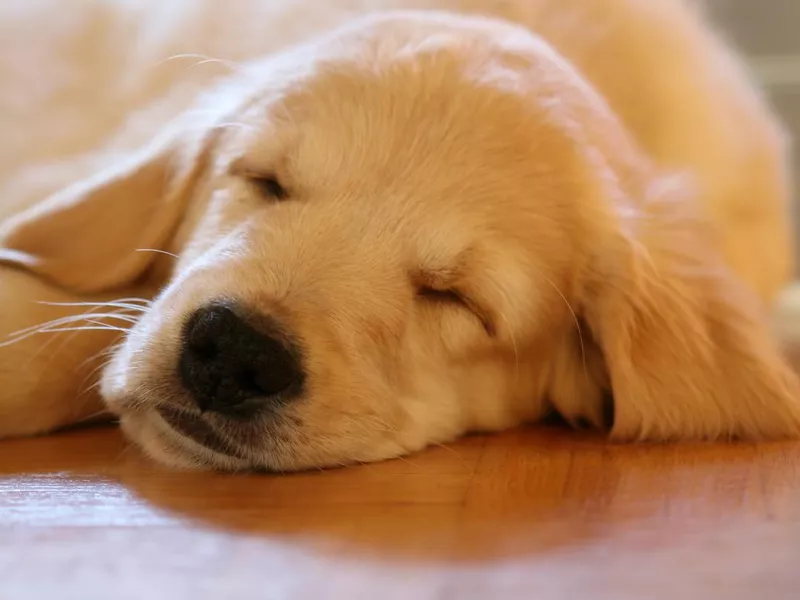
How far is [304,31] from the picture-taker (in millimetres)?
2586

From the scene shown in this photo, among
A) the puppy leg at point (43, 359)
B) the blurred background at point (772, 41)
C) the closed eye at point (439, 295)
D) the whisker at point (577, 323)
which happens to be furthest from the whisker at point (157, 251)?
the blurred background at point (772, 41)

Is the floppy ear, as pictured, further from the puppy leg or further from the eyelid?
the eyelid

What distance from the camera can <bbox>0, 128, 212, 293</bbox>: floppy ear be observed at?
1.99 meters

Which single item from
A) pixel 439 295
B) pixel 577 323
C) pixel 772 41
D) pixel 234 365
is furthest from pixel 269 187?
pixel 772 41

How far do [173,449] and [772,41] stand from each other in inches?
136

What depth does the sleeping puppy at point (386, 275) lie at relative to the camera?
1.57 meters

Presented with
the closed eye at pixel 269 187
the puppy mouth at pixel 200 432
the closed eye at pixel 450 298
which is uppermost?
the closed eye at pixel 269 187

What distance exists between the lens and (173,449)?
5.23 feet

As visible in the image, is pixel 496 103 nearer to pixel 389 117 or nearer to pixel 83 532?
pixel 389 117

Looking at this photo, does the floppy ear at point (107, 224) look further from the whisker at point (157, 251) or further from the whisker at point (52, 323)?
the whisker at point (52, 323)

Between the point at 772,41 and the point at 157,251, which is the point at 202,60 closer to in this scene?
the point at 157,251

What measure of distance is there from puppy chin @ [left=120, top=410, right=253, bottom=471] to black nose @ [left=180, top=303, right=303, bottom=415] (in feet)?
0.27

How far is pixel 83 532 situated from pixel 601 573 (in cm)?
62

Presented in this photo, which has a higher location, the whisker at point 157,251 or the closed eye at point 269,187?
the closed eye at point 269,187
